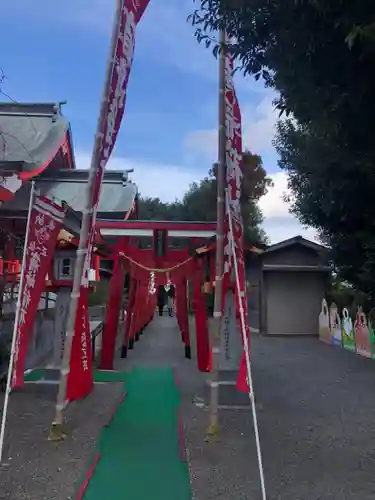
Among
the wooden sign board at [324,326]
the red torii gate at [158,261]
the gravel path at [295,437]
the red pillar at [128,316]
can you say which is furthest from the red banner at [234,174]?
the wooden sign board at [324,326]

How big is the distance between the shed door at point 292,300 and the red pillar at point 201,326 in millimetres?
8501

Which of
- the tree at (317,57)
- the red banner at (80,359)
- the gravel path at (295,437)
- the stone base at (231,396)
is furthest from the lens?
the stone base at (231,396)

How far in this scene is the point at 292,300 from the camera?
68.0 ft

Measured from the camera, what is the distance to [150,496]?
15.4 ft

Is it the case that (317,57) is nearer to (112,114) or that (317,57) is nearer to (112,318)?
(112,114)

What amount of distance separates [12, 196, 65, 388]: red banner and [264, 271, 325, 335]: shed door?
14.8 m

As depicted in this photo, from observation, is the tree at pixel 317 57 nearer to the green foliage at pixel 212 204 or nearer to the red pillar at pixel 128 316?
the green foliage at pixel 212 204

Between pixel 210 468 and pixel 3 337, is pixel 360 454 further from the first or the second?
pixel 3 337

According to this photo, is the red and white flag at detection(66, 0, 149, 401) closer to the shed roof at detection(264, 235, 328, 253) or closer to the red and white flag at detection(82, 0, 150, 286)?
the red and white flag at detection(82, 0, 150, 286)

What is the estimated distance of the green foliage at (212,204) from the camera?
23891mm

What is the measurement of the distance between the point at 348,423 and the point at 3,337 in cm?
633

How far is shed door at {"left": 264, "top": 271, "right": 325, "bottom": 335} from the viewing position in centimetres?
2069

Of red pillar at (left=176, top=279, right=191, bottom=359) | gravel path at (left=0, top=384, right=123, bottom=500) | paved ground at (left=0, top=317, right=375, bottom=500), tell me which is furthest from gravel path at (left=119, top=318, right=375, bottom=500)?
red pillar at (left=176, top=279, right=191, bottom=359)

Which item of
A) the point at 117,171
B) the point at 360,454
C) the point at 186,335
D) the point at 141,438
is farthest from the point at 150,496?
the point at 117,171
